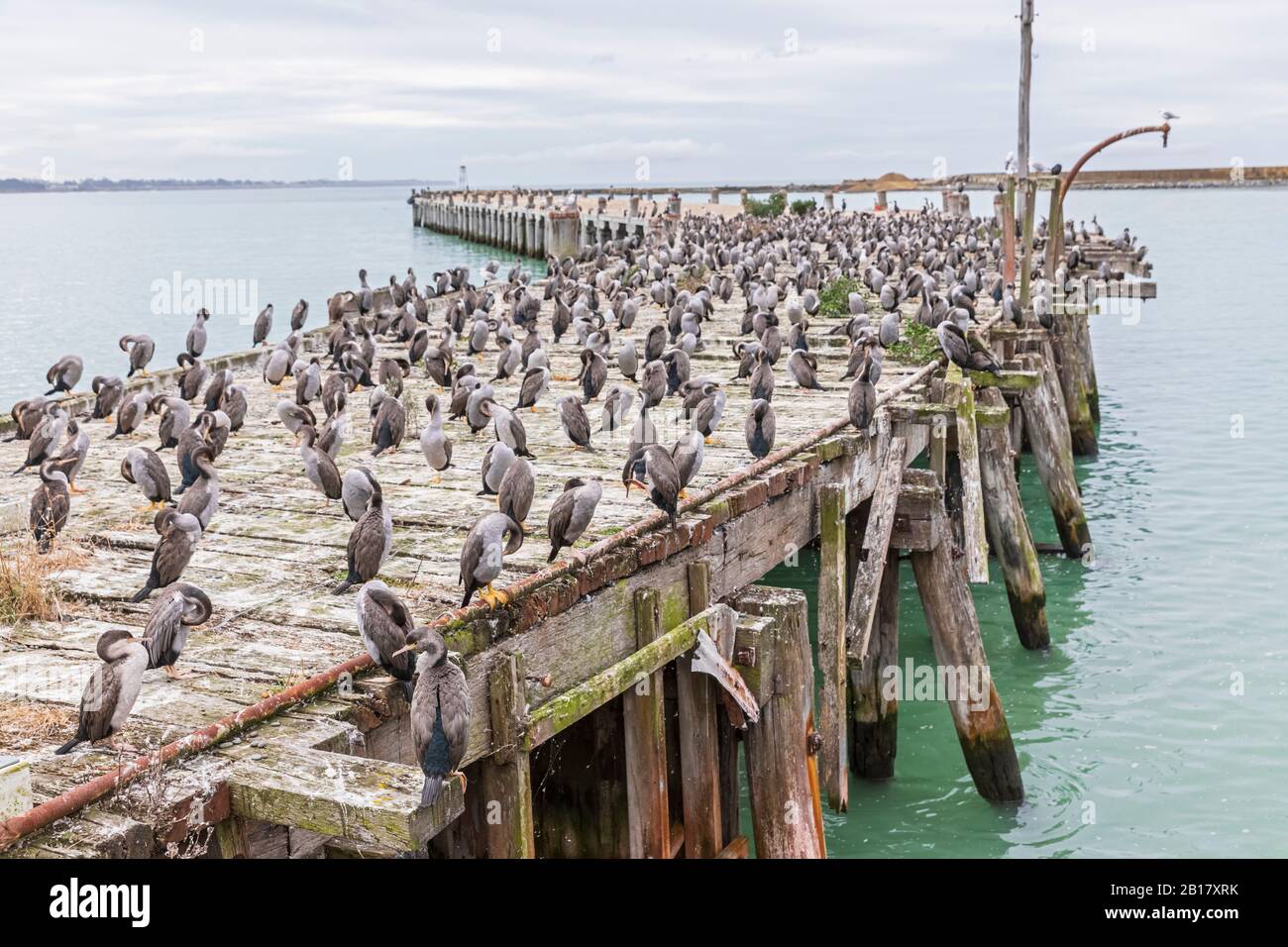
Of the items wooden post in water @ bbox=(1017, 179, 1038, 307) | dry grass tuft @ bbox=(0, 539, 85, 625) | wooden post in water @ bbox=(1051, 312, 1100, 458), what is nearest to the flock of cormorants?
dry grass tuft @ bbox=(0, 539, 85, 625)

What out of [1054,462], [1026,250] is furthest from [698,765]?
[1026,250]

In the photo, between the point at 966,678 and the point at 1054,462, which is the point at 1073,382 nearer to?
the point at 1054,462

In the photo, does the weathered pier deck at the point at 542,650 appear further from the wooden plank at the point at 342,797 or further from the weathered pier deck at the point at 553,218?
the weathered pier deck at the point at 553,218

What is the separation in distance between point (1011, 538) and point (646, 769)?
881cm

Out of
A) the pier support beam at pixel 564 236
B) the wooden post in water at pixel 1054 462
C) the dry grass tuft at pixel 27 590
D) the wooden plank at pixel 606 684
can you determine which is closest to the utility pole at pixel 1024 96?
the wooden post in water at pixel 1054 462

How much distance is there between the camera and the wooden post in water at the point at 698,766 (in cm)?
927

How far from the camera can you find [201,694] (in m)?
7.14

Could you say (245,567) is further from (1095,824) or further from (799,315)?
(799,315)

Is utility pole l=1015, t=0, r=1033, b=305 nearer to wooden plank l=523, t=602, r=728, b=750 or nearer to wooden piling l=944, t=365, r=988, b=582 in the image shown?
wooden piling l=944, t=365, r=988, b=582

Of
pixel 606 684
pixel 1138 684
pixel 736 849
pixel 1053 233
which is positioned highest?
pixel 1053 233

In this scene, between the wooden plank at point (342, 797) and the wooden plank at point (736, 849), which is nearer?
the wooden plank at point (342, 797)

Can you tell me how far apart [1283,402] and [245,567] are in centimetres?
3290

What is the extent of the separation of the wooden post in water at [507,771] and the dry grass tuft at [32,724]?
219 centimetres

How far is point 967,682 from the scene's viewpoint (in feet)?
40.1
